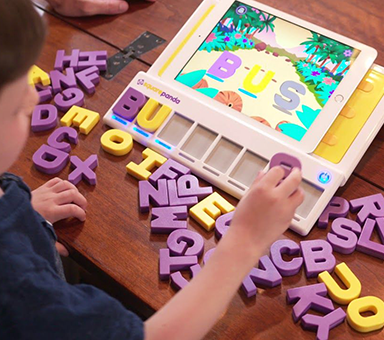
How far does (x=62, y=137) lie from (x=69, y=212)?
183 mm

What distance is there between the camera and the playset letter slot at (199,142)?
A: 954 millimetres

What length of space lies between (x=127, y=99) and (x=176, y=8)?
319 mm

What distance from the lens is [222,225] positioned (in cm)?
86

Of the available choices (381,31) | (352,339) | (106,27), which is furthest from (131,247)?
(381,31)

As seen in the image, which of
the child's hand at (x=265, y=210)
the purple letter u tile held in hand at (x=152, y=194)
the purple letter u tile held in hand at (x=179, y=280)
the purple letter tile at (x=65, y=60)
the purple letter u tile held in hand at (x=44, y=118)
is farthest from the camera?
the purple letter tile at (x=65, y=60)

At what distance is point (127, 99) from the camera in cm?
103

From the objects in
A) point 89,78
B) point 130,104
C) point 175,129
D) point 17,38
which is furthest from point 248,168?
point 17,38

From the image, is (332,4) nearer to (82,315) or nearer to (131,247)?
(131,247)

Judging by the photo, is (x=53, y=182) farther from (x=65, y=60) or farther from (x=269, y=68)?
(x=269, y=68)

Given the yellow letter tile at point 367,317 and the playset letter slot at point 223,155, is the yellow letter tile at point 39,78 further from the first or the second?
the yellow letter tile at point 367,317

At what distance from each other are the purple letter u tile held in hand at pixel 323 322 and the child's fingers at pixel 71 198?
15.3 inches

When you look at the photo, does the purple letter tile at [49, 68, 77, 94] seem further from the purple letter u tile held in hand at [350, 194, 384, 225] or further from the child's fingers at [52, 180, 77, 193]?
the purple letter u tile held in hand at [350, 194, 384, 225]

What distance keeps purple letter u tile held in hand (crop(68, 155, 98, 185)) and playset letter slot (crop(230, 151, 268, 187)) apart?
238 mm

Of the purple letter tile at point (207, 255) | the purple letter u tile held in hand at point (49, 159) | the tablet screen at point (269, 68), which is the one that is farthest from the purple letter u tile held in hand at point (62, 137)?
the purple letter tile at point (207, 255)
